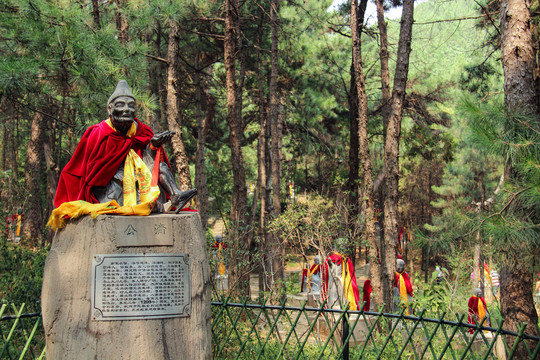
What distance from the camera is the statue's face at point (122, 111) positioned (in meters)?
4.21

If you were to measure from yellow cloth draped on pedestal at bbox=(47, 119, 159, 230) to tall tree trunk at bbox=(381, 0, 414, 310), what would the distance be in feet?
19.1

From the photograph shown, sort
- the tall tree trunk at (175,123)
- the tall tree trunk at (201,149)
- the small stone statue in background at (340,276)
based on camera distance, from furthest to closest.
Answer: the tall tree trunk at (201,149) → the small stone statue in background at (340,276) → the tall tree trunk at (175,123)

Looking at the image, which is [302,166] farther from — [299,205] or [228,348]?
[228,348]

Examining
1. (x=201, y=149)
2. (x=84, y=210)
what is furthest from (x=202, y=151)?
(x=84, y=210)

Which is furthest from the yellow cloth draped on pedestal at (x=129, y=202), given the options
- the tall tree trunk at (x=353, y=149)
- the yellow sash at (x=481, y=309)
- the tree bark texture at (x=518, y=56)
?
the tall tree trunk at (x=353, y=149)

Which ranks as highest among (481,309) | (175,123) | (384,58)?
(384,58)

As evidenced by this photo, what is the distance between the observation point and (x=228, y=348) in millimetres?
6215

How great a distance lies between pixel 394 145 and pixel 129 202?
20.0ft

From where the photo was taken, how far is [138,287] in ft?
12.3

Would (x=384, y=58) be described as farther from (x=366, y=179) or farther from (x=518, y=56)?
(x=518, y=56)

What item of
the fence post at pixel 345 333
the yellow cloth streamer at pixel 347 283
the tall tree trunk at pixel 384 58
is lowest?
the yellow cloth streamer at pixel 347 283

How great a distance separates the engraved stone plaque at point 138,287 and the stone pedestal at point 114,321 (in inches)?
1.8

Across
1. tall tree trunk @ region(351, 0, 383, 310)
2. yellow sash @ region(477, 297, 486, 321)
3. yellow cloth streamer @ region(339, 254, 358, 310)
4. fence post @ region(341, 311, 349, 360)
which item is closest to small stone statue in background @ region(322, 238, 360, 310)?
yellow cloth streamer @ region(339, 254, 358, 310)

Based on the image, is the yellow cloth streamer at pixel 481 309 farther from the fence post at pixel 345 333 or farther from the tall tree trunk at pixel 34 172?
the tall tree trunk at pixel 34 172
